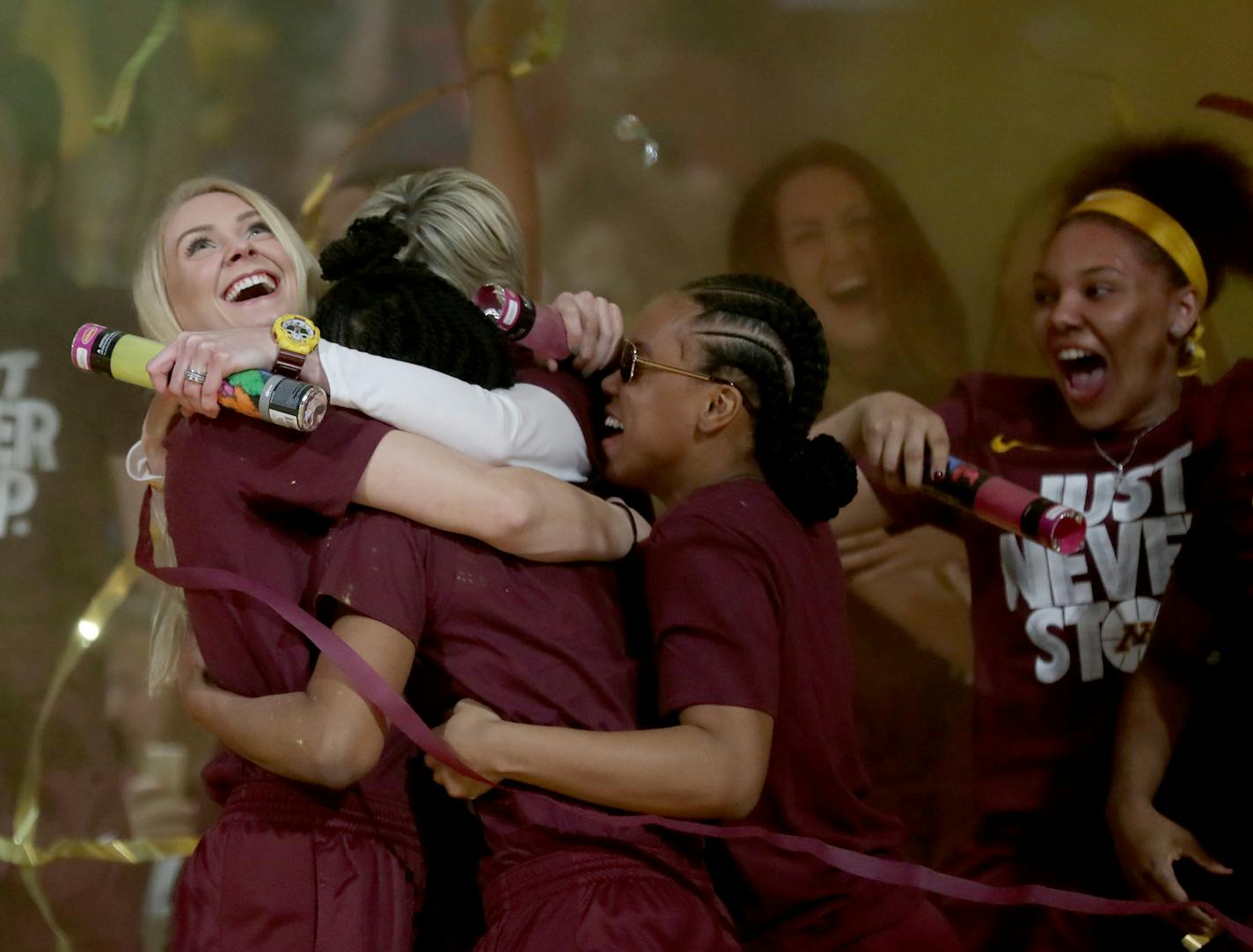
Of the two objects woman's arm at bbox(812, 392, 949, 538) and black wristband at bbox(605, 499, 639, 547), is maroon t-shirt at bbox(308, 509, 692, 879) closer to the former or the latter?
black wristband at bbox(605, 499, 639, 547)

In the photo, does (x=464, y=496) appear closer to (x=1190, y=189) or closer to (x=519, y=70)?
(x=519, y=70)

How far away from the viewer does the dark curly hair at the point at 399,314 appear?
1.30m

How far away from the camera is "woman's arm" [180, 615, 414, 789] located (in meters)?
1.16

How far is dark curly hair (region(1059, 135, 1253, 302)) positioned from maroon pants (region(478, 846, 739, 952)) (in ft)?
3.56

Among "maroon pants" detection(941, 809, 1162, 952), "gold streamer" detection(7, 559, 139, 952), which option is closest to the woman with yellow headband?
"maroon pants" detection(941, 809, 1162, 952)

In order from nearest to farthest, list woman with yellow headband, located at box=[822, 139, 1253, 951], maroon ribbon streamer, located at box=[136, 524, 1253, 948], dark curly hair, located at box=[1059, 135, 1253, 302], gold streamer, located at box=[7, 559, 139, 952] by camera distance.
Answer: maroon ribbon streamer, located at box=[136, 524, 1253, 948] → woman with yellow headband, located at box=[822, 139, 1253, 951] → dark curly hair, located at box=[1059, 135, 1253, 302] → gold streamer, located at box=[7, 559, 139, 952]

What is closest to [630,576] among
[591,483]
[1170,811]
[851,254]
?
[591,483]

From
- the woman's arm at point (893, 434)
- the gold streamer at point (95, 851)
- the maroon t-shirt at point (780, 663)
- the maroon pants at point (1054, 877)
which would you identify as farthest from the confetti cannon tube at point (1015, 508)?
the gold streamer at point (95, 851)

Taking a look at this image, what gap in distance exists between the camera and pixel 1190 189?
1906 mm

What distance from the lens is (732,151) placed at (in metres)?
2.11

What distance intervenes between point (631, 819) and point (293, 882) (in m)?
0.33

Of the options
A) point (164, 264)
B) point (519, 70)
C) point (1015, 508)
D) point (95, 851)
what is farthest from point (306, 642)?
point (519, 70)

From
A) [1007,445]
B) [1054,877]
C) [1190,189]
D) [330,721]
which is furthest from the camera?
[1190,189]

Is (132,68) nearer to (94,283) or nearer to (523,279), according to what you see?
(94,283)
